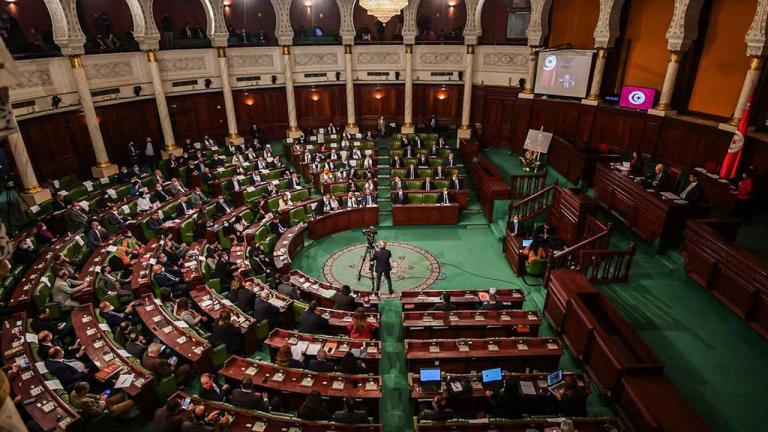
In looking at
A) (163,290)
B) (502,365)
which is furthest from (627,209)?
(163,290)

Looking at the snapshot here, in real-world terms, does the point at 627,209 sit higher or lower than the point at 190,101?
lower

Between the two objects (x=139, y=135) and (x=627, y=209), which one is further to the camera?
(x=139, y=135)

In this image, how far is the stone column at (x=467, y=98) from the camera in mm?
19766

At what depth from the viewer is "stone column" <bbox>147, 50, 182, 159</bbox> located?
17625 mm

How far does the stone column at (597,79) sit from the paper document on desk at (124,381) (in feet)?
51.7

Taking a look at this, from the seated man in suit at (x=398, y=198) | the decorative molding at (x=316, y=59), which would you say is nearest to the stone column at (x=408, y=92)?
the decorative molding at (x=316, y=59)

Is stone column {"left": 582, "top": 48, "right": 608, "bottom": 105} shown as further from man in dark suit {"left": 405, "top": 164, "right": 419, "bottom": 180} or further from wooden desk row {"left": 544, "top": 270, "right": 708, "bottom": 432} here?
wooden desk row {"left": 544, "top": 270, "right": 708, "bottom": 432}

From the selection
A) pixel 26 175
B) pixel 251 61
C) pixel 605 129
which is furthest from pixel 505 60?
pixel 26 175

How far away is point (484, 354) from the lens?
779 cm

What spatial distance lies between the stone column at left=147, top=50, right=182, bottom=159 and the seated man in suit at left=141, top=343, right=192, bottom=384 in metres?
13.1

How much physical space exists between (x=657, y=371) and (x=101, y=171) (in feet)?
58.5

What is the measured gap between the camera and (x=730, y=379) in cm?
721

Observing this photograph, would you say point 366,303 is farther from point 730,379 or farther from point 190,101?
point 190,101

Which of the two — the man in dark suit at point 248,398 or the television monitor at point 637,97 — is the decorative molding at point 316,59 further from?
the man in dark suit at point 248,398
